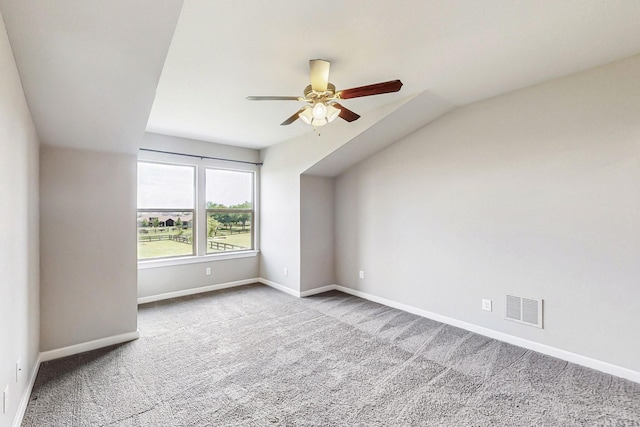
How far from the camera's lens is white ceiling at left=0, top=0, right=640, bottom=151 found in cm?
155

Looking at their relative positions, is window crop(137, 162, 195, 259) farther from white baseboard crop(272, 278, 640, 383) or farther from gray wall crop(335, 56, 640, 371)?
gray wall crop(335, 56, 640, 371)

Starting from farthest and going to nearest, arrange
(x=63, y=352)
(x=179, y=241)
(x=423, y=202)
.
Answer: (x=179, y=241)
(x=423, y=202)
(x=63, y=352)

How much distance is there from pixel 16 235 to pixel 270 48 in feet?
6.82

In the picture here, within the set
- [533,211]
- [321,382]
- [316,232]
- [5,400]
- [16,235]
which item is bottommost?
[321,382]

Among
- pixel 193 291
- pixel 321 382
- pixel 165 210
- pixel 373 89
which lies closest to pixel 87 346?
pixel 193 291

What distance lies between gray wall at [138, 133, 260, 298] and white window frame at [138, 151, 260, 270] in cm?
1

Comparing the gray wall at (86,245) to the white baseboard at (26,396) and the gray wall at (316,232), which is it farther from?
the gray wall at (316,232)

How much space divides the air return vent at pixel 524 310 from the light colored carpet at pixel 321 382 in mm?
289

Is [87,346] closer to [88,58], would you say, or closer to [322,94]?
[88,58]

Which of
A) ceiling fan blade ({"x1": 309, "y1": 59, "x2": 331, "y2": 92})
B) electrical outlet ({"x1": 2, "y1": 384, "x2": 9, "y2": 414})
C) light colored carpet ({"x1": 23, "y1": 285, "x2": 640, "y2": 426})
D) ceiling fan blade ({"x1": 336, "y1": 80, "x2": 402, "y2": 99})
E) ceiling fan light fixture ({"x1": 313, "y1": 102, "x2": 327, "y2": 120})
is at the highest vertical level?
ceiling fan blade ({"x1": 309, "y1": 59, "x2": 331, "y2": 92})

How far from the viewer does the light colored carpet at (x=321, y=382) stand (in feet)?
6.56

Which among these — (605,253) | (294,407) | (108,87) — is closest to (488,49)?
(605,253)

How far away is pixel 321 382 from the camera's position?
94.3 inches

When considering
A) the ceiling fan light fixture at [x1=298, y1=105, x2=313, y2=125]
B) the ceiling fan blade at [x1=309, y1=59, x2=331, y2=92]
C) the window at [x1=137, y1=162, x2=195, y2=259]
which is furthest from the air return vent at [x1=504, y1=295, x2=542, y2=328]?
the window at [x1=137, y1=162, x2=195, y2=259]
